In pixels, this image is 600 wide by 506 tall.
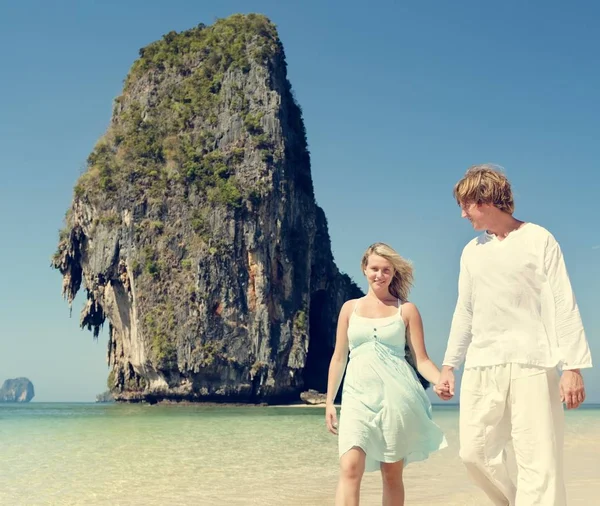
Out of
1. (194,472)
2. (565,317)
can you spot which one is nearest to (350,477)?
(565,317)

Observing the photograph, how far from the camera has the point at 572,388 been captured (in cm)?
283

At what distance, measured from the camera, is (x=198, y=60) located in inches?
1697

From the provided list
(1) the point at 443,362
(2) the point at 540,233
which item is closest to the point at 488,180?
(2) the point at 540,233

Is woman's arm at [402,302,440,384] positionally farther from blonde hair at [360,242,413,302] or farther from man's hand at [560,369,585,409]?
→ man's hand at [560,369,585,409]

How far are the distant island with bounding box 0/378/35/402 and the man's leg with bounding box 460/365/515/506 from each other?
18203 centimetres

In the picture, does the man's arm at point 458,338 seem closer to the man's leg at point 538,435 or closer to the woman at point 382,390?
the woman at point 382,390

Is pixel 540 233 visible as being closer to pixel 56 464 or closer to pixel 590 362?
pixel 590 362

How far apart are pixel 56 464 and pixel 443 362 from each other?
682 centimetres

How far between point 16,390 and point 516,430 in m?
185

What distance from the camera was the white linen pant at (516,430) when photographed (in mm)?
2908

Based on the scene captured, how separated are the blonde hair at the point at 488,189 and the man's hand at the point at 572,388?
31.9 inches

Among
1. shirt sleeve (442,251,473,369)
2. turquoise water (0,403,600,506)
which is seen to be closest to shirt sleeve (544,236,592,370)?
shirt sleeve (442,251,473,369)

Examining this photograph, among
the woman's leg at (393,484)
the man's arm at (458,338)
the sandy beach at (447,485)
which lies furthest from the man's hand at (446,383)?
the sandy beach at (447,485)

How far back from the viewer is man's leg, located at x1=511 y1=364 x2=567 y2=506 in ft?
9.48
